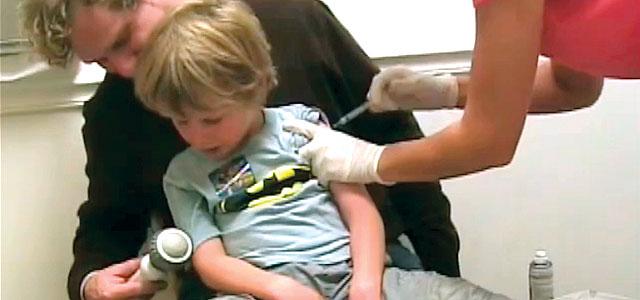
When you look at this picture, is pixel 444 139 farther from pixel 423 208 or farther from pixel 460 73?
pixel 460 73

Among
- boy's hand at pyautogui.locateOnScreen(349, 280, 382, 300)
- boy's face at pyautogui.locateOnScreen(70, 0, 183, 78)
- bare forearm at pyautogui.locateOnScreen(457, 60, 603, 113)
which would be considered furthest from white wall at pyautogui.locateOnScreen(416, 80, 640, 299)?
boy's face at pyautogui.locateOnScreen(70, 0, 183, 78)

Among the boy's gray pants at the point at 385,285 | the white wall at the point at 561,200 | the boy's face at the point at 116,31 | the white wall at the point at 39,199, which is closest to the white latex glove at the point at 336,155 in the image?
the boy's gray pants at the point at 385,285

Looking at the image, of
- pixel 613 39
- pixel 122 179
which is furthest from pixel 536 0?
pixel 122 179

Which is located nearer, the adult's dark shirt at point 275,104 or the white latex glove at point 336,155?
the white latex glove at point 336,155

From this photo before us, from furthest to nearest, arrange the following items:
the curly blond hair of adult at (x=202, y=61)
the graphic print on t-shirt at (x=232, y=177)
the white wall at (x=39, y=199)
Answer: the white wall at (x=39, y=199) < the graphic print on t-shirt at (x=232, y=177) < the curly blond hair of adult at (x=202, y=61)

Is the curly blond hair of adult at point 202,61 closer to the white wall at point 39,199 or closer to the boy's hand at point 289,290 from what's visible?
the boy's hand at point 289,290

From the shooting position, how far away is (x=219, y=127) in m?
1.44

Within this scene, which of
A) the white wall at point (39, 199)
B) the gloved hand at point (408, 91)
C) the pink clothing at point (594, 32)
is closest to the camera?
the pink clothing at point (594, 32)

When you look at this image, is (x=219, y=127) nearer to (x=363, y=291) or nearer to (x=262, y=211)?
(x=262, y=211)

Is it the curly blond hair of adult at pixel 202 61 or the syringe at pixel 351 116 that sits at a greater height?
the curly blond hair of adult at pixel 202 61

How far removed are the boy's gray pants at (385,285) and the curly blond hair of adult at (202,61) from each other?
0.23 metres

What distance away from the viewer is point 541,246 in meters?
2.10

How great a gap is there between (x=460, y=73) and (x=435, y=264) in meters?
0.42

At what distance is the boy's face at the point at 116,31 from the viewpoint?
1.48 m
